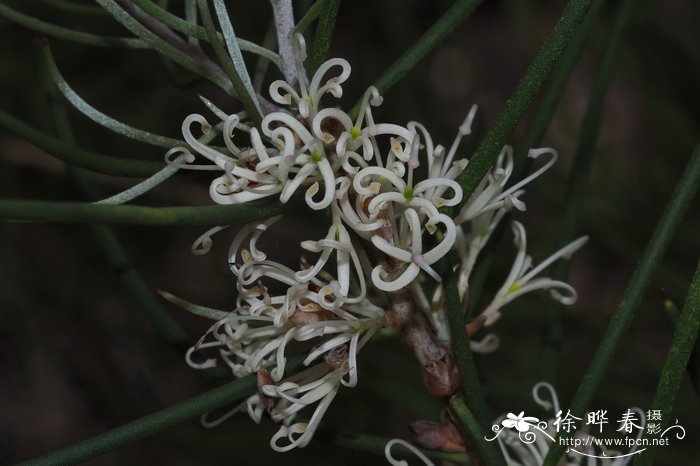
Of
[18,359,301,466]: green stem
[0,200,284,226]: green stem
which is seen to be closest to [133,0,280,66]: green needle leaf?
[0,200,284,226]: green stem

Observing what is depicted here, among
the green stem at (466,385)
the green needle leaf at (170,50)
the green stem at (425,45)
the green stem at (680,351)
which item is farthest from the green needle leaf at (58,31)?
the green stem at (680,351)

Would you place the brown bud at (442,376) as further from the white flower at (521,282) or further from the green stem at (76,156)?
the green stem at (76,156)

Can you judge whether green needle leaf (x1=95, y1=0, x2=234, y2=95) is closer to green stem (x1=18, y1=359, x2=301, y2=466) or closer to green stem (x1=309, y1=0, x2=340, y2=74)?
green stem (x1=309, y1=0, x2=340, y2=74)

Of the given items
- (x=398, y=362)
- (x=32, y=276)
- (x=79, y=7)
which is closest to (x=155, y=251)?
(x=32, y=276)

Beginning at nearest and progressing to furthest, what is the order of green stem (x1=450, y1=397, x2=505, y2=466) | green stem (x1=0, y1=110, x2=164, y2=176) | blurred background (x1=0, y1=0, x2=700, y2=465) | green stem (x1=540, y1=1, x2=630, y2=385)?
green stem (x1=0, y1=110, x2=164, y2=176), green stem (x1=450, y1=397, x2=505, y2=466), green stem (x1=540, y1=1, x2=630, y2=385), blurred background (x1=0, y1=0, x2=700, y2=465)

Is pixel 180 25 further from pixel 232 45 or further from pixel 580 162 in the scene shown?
pixel 580 162

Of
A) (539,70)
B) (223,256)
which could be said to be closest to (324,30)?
(539,70)
